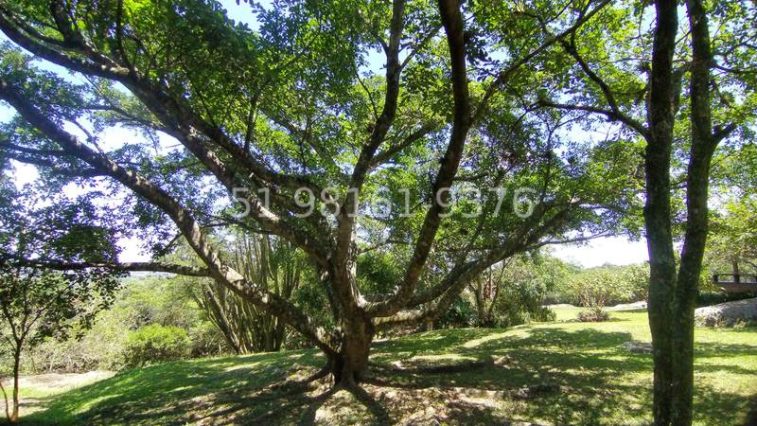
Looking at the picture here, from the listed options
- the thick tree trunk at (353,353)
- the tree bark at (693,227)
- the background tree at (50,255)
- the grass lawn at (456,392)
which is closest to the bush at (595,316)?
the grass lawn at (456,392)

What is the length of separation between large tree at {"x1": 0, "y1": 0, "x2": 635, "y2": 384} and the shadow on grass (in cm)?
99

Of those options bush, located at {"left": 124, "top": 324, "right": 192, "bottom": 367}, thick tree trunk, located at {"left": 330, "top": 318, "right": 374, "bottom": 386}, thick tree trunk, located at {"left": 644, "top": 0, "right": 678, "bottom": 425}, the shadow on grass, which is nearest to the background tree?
the shadow on grass

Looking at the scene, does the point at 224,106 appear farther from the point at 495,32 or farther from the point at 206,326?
the point at 206,326

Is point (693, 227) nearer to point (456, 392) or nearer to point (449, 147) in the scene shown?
point (449, 147)

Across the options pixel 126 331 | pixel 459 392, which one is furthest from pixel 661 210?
pixel 126 331

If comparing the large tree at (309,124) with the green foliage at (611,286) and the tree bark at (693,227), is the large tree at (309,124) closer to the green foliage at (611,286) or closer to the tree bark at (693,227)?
the tree bark at (693,227)

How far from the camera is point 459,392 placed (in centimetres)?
549

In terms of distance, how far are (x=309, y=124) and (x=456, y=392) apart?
4630 millimetres

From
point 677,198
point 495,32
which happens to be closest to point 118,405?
point 495,32

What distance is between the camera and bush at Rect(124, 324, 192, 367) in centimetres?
1572

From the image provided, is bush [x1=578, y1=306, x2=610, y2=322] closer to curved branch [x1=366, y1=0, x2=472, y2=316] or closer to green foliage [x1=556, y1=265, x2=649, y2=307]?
green foliage [x1=556, y1=265, x2=649, y2=307]

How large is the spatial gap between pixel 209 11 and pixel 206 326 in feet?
56.0

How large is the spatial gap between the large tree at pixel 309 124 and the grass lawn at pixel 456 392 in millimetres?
947

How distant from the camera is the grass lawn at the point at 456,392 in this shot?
4750 mm
